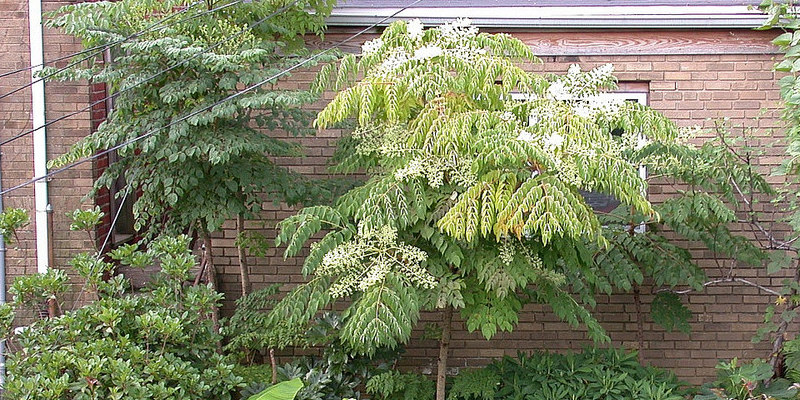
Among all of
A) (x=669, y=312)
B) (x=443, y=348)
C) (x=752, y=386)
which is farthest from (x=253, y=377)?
(x=752, y=386)

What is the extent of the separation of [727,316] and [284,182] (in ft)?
14.3

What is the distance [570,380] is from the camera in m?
6.24

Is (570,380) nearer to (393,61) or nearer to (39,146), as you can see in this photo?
(393,61)

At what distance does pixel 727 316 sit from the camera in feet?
23.7

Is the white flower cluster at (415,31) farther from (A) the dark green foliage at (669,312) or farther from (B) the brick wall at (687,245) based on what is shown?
(A) the dark green foliage at (669,312)

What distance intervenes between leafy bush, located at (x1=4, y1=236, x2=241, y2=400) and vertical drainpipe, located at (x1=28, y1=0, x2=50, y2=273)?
1563 millimetres

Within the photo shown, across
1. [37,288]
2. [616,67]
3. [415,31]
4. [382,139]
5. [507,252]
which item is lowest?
[37,288]

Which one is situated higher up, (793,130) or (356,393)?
(793,130)

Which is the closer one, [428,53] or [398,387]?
[428,53]

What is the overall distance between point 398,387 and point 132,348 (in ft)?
7.08

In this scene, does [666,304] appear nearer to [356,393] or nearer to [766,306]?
[766,306]

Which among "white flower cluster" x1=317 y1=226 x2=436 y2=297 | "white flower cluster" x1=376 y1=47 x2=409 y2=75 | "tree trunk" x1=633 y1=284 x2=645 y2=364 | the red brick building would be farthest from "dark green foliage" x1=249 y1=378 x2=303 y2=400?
"tree trunk" x1=633 y1=284 x2=645 y2=364

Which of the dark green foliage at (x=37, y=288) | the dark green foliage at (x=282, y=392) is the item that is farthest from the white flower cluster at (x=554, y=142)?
the dark green foliage at (x=37, y=288)

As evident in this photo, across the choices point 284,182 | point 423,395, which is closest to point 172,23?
point 284,182
